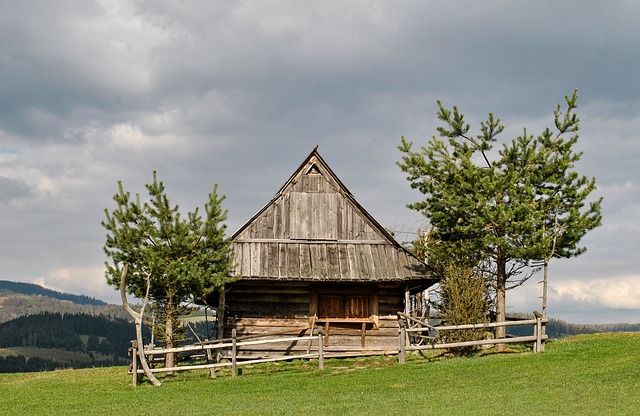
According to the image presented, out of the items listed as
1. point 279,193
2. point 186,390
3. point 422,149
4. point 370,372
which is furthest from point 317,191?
point 186,390

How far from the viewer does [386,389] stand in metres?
17.6

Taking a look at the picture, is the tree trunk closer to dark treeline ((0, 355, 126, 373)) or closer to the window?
the window

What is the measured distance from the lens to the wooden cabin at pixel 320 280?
25125mm

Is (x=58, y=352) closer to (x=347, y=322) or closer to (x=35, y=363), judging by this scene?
(x=35, y=363)

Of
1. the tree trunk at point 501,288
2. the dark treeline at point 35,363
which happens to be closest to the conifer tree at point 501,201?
the tree trunk at point 501,288

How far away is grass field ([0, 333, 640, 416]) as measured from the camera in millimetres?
14750

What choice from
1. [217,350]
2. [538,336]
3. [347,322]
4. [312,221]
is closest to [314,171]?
[312,221]

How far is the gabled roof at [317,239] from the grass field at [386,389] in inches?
137

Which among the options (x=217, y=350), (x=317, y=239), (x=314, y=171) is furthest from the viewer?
(x=314, y=171)

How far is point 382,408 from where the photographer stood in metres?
14.8

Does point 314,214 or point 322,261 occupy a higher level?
point 314,214

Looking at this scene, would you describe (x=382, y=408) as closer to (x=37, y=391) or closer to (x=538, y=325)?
(x=538, y=325)

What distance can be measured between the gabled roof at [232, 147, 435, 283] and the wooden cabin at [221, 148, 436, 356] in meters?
0.04

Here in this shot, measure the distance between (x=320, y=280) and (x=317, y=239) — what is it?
255 cm
